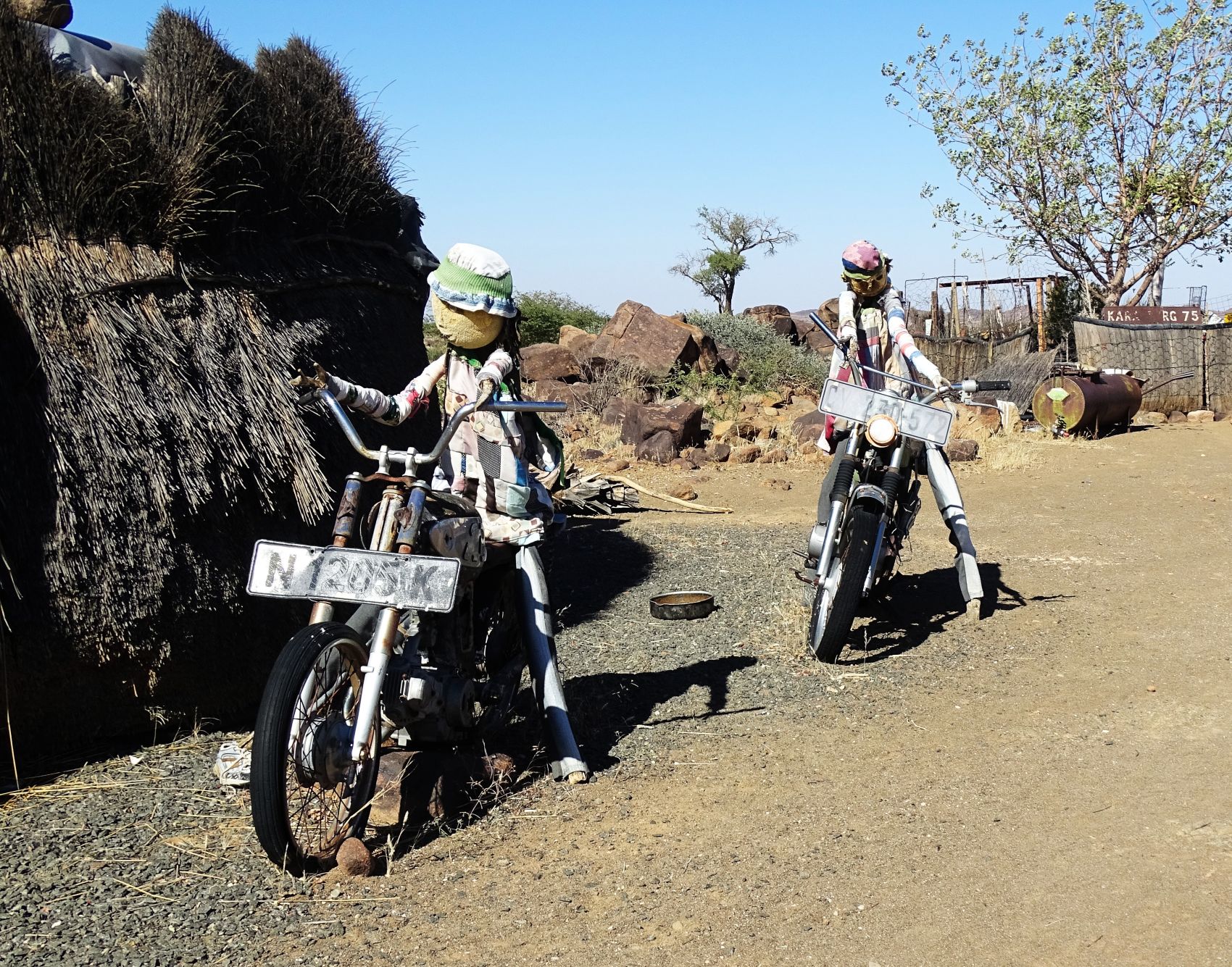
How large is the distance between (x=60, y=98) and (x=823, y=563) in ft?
11.8

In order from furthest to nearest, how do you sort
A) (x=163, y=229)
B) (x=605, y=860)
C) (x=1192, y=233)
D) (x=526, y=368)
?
(x=1192, y=233) → (x=526, y=368) → (x=163, y=229) → (x=605, y=860)

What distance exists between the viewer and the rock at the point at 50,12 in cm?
498

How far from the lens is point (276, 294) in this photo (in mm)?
4926

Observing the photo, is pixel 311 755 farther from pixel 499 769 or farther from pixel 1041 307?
pixel 1041 307

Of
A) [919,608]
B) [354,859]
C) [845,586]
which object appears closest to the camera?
[354,859]

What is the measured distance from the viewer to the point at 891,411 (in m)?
5.50

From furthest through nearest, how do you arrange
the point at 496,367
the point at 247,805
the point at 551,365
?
1. the point at 551,365
2. the point at 496,367
3. the point at 247,805

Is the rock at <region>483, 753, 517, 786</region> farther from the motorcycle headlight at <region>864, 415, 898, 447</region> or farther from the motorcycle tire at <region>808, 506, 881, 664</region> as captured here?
the motorcycle headlight at <region>864, 415, 898, 447</region>

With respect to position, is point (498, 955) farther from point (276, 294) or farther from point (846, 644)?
point (846, 644)

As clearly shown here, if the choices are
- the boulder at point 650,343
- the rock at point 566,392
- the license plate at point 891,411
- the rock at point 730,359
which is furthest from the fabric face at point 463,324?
the rock at point 730,359

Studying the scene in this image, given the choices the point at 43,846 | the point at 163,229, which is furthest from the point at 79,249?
the point at 43,846

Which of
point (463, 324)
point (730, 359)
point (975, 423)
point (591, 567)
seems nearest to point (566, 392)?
point (730, 359)

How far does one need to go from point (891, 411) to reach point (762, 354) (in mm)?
15207

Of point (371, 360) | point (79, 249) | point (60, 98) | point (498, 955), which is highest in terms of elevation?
point (60, 98)
